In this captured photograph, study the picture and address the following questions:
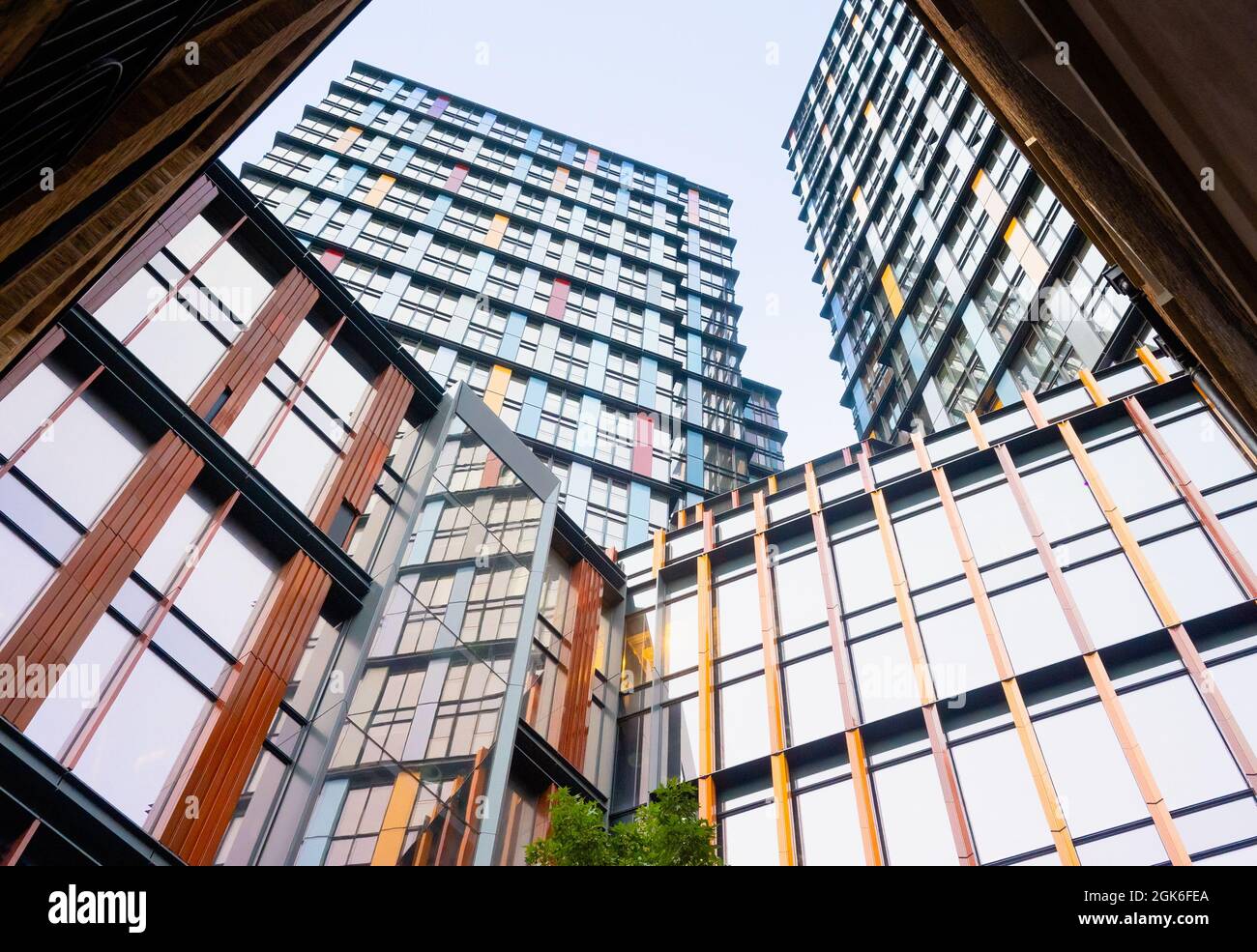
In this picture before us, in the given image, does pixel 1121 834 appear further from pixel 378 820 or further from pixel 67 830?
pixel 67 830

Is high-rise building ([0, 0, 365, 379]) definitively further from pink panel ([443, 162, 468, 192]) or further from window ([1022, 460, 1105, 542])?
pink panel ([443, 162, 468, 192])

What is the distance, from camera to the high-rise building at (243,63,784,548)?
153 feet

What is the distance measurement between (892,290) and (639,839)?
43.4 m

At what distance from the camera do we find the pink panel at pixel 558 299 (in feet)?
173

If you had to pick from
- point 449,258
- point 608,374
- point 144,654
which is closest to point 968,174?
point 608,374

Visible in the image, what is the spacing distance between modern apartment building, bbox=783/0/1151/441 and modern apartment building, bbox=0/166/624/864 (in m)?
16.2

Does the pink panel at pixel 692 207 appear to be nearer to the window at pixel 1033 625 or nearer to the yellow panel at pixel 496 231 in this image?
the yellow panel at pixel 496 231

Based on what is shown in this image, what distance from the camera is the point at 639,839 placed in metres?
13.0

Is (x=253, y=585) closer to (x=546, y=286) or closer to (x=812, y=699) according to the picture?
(x=812, y=699)

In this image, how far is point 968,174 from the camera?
4316cm

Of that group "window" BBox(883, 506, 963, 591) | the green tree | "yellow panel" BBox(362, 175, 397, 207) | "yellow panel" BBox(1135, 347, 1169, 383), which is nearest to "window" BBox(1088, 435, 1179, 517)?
"yellow panel" BBox(1135, 347, 1169, 383)

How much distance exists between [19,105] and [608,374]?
1808 inches

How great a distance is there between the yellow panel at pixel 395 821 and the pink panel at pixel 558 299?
38.9 metres

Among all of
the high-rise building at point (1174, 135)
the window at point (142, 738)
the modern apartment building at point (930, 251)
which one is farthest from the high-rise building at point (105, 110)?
the modern apartment building at point (930, 251)
